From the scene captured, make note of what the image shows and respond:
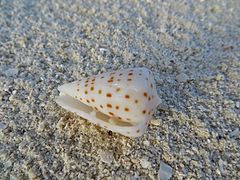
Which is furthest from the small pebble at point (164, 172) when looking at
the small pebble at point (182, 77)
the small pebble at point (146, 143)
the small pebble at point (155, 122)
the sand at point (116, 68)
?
the small pebble at point (182, 77)

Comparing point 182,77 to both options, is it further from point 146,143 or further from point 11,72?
point 11,72

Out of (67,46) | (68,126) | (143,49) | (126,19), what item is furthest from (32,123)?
(126,19)

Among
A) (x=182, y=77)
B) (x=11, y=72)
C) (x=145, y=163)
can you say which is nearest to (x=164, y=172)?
(x=145, y=163)

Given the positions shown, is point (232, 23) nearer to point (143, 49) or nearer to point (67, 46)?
point (143, 49)

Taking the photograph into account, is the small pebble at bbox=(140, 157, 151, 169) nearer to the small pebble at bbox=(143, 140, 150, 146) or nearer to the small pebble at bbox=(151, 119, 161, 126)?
the small pebble at bbox=(143, 140, 150, 146)

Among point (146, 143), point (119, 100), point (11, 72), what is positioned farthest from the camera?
point (11, 72)

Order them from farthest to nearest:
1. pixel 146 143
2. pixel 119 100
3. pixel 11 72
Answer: pixel 11 72 < pixel 146 143 < pixel 119 100

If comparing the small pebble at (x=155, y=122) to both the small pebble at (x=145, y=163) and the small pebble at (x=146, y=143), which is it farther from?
the small pebble at (x=145, y=163)
